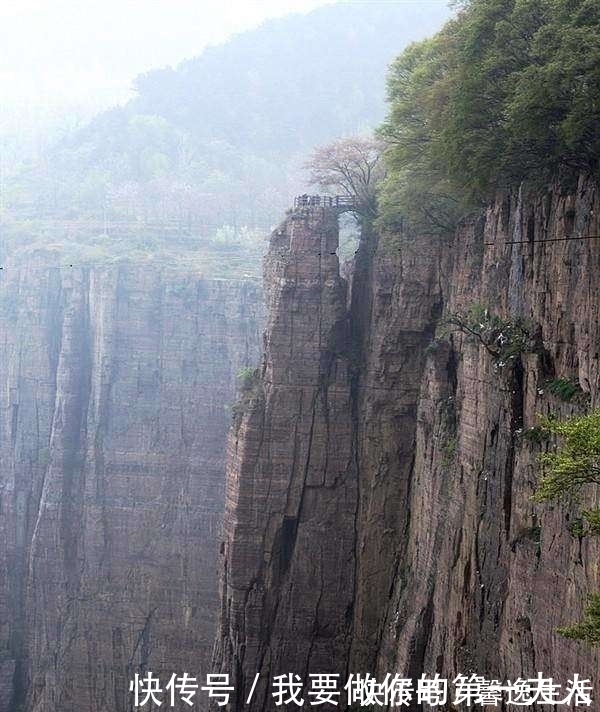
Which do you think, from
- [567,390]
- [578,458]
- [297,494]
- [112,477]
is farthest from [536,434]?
[112,477]

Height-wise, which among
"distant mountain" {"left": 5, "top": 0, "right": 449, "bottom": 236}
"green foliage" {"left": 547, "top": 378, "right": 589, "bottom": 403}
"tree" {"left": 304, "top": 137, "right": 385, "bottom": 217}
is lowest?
"green foliage" {"left": 547, "top": 378, "right": 589, "bottom": 403}

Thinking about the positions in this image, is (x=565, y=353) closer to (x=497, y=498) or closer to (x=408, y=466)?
(x=497, y=498)

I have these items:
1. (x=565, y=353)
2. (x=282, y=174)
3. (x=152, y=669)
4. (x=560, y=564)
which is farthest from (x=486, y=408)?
(x=282, y=174)

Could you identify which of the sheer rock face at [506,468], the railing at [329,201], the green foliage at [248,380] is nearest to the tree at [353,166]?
the railing at [329,201]

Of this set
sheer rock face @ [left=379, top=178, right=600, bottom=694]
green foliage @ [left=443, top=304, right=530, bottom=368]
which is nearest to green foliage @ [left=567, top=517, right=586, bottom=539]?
sheer rock face @ [left=379, top=178, right=600, bottom=694]

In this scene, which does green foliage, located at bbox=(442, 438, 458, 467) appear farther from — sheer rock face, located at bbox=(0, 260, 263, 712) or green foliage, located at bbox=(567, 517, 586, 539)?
sheer rock face, located at bbox=(0, 260, 263, 712)

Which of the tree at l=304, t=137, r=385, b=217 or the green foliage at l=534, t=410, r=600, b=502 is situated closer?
the green foliage at l=534, t=410, r=600, b=502

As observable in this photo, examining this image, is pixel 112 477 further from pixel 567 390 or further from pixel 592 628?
pixel 592 628
